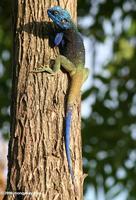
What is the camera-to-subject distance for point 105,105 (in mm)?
7965

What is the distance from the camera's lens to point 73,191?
3709 mm

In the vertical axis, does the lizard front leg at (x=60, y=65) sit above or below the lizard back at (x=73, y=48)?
below

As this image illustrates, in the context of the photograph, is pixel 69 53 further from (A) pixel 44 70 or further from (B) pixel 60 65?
(A) pixel 44 70

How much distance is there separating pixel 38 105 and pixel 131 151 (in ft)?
13.8

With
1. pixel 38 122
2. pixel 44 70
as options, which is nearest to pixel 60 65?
pixel 44 70

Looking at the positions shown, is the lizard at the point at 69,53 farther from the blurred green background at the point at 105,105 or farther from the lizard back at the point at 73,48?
the blurred green background at the point at 105,105

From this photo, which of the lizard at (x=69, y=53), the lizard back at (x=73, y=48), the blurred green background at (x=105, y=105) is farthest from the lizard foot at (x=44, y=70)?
the blurred green background at (x=105, y=105)

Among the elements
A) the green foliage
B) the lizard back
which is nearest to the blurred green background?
the green foliage

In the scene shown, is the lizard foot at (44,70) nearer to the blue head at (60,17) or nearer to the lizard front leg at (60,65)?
the lizard front leg at (60,65)

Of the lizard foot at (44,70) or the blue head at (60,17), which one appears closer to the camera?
the lizard foot at (44,70)

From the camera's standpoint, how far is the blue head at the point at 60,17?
4035mm

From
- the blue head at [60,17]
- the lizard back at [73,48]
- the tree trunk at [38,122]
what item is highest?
the blue head at [60,17]

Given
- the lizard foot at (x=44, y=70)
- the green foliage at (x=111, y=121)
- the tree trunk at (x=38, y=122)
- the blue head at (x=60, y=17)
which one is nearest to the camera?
the tree trunk at (x=38, y=122)

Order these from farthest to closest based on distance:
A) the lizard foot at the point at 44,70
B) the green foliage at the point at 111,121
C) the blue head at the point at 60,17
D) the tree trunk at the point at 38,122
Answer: the green foliage at the point at 111,121 → the blue head at the point at 60,17 → the lizard foot at the point at 44,70 → the tree trunk at the point at 38,122
